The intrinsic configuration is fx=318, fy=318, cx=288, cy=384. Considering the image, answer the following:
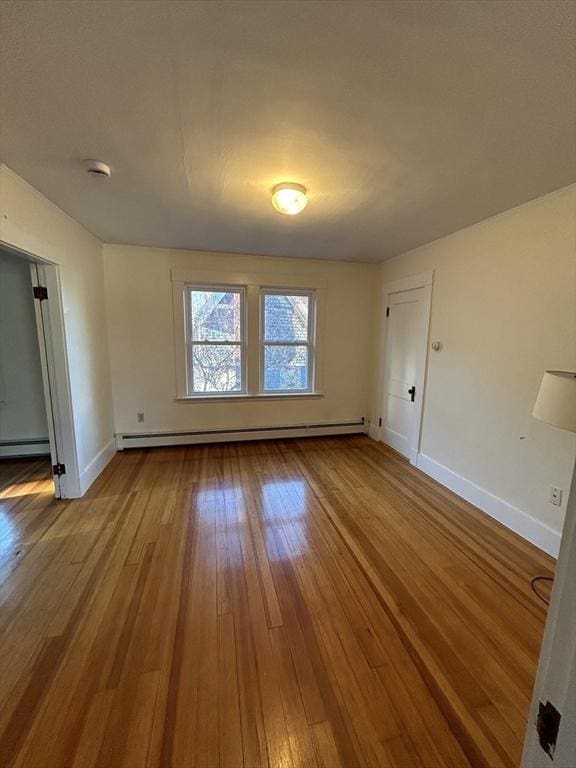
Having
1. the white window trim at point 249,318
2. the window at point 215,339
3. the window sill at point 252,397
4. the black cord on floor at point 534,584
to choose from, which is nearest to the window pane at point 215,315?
the window at point 215,339

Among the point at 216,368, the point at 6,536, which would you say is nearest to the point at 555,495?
the point at 216,368

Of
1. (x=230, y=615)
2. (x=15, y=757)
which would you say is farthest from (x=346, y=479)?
(x=15, y=757)

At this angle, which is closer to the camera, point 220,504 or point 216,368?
point 220,504

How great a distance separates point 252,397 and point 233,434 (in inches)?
21.8

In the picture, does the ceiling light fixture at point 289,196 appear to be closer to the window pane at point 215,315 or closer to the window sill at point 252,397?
the window pane at point 215,315

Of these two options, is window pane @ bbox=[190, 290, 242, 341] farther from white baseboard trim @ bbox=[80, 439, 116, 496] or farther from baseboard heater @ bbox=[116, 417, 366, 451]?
white baseboard trim @ bbox=[80, 439, 116, 496]

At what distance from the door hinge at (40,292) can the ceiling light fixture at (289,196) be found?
190 cm

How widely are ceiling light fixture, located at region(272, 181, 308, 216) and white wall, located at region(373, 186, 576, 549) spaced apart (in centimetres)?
160

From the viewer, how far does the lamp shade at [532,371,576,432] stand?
5.21ft

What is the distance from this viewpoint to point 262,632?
156 cm

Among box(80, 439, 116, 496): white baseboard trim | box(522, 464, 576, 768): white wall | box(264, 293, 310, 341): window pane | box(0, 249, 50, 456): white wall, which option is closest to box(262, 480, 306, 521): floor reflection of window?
box(80, 439, 116, 496): white baseboard trim

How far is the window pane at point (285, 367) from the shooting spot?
421 centimetres

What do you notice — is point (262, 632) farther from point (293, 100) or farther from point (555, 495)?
point (293, 100)

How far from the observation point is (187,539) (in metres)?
2.27
